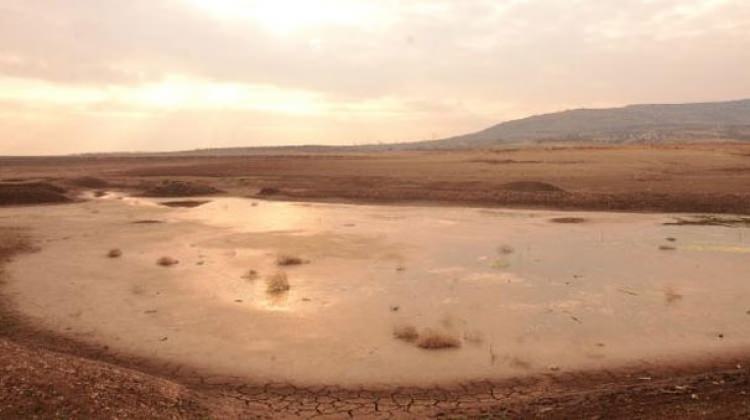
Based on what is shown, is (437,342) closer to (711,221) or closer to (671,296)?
(671,296)

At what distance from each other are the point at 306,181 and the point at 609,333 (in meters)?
45.5

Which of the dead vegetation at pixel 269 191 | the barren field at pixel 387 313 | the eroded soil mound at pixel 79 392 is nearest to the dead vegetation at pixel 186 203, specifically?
the dead vegetation at pixel 269 191

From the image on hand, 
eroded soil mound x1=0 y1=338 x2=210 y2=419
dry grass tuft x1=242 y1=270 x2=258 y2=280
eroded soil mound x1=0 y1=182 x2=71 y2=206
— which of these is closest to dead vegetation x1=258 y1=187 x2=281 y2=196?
eroded soil mound x1=0 y1=182 x2=71 y2=206

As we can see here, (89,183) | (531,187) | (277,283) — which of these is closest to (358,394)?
(277,283)

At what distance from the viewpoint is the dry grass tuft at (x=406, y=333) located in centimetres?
1327

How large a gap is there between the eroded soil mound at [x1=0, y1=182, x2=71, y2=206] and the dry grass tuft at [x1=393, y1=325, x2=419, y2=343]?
39.9 meters

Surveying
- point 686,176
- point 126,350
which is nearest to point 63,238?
point 126,350

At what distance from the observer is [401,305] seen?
15922 millimetres

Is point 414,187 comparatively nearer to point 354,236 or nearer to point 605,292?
point 354,236

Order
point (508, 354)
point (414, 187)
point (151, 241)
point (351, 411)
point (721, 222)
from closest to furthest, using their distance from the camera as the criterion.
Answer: point (351, 411) → point (508, 354) → point (151, 241) → point (721, 222) → point (414, 187)

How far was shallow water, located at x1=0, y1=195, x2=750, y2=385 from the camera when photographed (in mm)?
12312

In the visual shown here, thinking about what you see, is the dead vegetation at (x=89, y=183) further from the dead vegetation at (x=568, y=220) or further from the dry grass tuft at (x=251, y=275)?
the dry grass tuft at (x=251, y=275)

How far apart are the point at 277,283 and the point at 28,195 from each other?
35.6m

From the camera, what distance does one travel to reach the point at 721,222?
29078 mm
